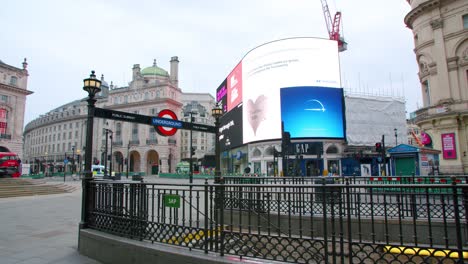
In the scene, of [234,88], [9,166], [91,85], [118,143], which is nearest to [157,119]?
[91,85]

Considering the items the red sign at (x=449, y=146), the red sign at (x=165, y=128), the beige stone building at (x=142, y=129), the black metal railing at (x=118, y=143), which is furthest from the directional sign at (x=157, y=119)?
the black metal railing at (x=118, y=143)

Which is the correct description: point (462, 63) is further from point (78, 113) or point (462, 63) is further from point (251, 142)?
point (78, 113)

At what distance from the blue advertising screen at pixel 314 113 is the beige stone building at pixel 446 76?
9.08 meters

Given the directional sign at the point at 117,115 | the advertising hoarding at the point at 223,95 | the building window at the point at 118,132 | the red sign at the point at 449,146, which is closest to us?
the directional sign at the point at 117,115

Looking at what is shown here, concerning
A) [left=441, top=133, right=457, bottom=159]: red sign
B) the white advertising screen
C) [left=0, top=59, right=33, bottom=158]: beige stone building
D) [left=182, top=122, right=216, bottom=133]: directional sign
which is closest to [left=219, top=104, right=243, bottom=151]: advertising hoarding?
the white advertising screen

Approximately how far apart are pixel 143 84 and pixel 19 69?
76.2 feet

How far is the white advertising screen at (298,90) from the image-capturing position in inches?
1389

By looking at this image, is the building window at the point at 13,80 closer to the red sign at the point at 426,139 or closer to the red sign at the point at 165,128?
the red sign at the point at 165,128

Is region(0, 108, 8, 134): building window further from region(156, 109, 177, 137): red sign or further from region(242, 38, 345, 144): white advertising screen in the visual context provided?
region(156, 109, 177, 137): red sign

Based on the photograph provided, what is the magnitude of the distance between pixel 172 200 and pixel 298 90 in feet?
106

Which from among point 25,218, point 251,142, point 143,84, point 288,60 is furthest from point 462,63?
point 143,84

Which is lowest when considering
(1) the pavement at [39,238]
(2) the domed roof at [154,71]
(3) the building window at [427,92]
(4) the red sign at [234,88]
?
(1) the pavement at [39,238]

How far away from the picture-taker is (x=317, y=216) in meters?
7.48

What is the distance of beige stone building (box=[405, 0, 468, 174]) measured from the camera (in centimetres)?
2564
